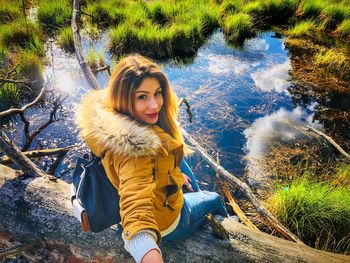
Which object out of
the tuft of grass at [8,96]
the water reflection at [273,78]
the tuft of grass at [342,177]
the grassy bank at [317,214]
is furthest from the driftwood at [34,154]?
the water reflection at [273,78]

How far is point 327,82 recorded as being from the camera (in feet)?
22.5

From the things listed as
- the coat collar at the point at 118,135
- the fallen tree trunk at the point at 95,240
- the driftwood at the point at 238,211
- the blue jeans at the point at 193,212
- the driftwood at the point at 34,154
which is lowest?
the driftwood at the point at 238,211

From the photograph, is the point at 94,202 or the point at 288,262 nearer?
the point at 94,202

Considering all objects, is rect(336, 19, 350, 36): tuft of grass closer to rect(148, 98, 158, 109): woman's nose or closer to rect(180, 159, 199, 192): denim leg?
rect(180, 159, 199, 192): denim leg

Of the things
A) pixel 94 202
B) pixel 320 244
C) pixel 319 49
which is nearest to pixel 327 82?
pixel 319 49

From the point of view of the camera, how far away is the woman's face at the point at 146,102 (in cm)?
184

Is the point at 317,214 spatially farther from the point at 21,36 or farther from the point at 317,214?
the point at 21,36

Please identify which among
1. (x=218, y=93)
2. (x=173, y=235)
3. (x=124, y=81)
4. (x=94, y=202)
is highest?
(x=124, y=81)

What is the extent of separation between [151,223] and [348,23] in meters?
10.4

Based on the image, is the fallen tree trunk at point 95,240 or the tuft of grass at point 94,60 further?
the tuft of grass at point 94,60

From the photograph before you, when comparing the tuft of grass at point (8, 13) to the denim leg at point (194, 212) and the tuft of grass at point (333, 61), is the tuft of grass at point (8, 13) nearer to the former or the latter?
the denim leg at point (194, 212)

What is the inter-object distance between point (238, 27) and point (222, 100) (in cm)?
391

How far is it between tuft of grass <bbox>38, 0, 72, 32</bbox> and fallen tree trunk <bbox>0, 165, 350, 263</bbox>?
21.3ft

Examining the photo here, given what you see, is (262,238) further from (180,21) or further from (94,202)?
(180,21)
